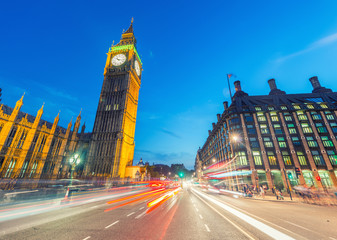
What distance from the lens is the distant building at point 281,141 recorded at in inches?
1547

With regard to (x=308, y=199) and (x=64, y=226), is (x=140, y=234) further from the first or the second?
(x=308, y=199)

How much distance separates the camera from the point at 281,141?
43.6 m

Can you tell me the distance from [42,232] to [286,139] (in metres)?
57.2

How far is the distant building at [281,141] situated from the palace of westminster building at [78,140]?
39.0 metres

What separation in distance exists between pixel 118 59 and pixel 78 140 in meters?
41.7

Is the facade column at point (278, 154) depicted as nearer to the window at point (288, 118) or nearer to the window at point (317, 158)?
the window at point (288, 118)

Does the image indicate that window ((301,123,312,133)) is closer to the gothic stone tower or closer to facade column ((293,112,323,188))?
facade column ((293,112,323,188))

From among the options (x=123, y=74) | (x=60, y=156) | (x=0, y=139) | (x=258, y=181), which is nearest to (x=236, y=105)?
(x=258, y=181)

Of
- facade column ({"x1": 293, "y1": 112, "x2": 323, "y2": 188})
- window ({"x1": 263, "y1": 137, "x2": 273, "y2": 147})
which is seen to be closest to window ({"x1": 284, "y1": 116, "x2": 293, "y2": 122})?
facade column ({"x1": 293, "y1": 112, "x2": 323, "y2": 188})

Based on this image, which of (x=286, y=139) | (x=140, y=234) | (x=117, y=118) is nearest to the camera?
(x=140, y=234)

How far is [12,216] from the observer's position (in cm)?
948

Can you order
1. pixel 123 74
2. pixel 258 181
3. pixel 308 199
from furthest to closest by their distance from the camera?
pixel 123 74 → pixel 258 181 → pixel 308 199

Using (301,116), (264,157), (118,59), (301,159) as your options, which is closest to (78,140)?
(118,59)

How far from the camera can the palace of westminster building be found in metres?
33.0
